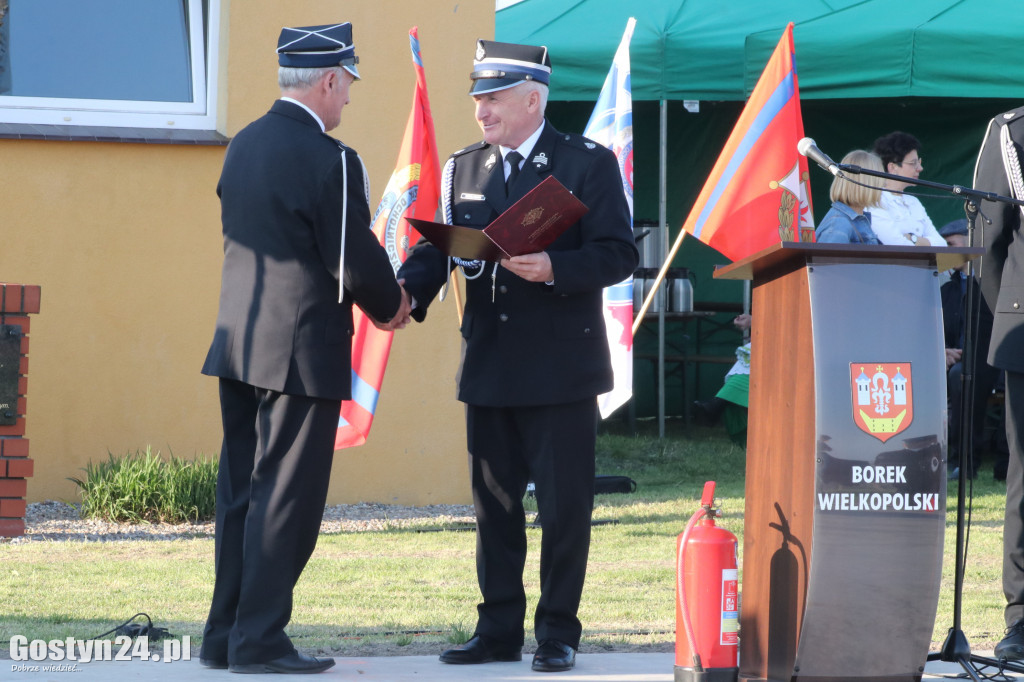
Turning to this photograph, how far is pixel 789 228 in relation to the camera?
7184 mm

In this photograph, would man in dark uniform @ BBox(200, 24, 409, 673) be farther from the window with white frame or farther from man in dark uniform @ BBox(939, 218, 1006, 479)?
man in dark uniform @ BBox(939, 218, 1006, 479)

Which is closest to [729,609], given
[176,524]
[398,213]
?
[398,213]

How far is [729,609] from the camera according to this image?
141 inches

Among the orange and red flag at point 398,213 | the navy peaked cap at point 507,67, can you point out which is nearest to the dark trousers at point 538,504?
the navy peaked cap at point 507,67

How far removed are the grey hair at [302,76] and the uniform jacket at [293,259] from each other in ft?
0.21

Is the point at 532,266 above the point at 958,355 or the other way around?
above

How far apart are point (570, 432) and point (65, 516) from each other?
4.11 metres

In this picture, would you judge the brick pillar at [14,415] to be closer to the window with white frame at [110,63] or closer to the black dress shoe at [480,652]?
the window with white frame at [110,63]

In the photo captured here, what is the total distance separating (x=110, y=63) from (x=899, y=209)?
15.2ft

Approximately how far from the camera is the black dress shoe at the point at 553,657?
3.99 m

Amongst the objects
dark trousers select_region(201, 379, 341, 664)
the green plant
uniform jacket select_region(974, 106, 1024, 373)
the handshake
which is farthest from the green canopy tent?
dark trousers select_region(201, 379, 341, 664)

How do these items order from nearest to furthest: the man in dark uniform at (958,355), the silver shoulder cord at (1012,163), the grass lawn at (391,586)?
the silver shoulder cord at (1012,163) < the grass lawn at (391,586) < the man in dark uniform at (958,355)

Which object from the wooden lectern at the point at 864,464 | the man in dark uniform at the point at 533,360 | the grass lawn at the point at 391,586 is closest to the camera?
the wooden lectern at the point at 864,464

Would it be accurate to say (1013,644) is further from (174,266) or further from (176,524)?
(174,266)
